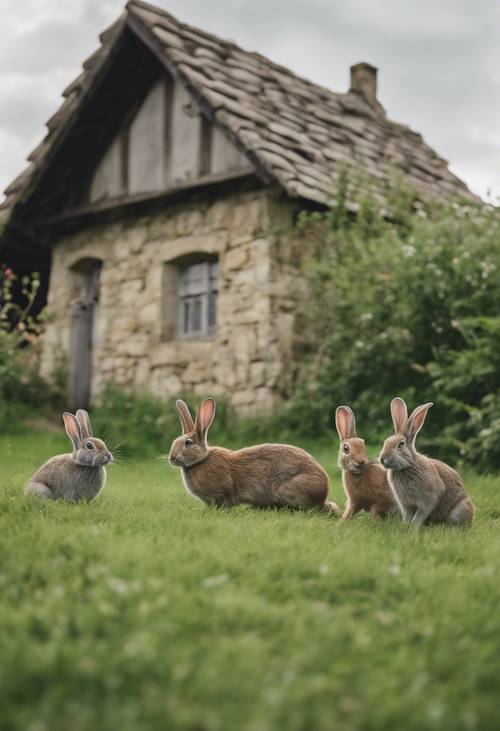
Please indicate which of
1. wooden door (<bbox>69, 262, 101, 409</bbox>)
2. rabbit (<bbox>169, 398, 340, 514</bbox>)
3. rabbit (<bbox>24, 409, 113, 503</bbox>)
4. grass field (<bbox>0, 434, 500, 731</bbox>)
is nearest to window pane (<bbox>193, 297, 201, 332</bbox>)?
wooden door (<bbox>69, 262, 101, 409</bbox>)

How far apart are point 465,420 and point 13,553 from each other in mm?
6693

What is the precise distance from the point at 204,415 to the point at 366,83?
13589mm

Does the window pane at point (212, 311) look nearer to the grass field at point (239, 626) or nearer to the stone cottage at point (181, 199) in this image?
the stone cottage at point (181, 199)

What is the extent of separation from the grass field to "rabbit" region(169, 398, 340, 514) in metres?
0.58

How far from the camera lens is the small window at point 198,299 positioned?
12477mm

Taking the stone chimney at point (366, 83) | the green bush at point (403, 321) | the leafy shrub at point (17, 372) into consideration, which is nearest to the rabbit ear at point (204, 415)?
the green bush at point (403, 321)

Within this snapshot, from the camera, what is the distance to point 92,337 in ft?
48.3

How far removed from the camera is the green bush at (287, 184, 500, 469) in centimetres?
944

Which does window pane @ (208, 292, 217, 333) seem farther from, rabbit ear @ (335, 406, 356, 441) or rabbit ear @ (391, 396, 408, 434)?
rabbit ear @ (391, 396, 408, 434)

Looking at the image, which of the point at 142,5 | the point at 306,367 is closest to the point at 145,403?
the point at 306,367

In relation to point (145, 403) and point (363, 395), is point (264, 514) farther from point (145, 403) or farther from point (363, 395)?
point (145, 403)

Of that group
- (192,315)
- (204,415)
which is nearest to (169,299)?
(192,315)

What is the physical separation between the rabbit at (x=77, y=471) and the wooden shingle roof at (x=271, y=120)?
5775mm

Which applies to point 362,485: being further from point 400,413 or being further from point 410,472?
point 400,413
